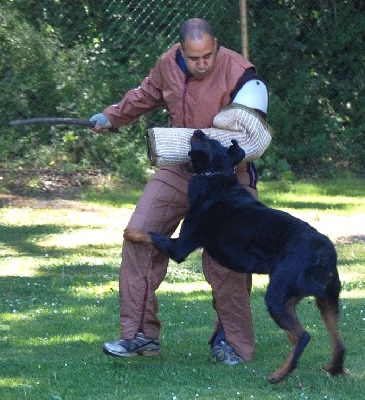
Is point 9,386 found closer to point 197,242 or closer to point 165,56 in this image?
point 197,242

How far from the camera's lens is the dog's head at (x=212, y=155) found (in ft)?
18.2

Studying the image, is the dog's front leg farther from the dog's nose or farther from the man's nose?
the man's nose

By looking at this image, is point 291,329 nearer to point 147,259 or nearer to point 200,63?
point 147,259

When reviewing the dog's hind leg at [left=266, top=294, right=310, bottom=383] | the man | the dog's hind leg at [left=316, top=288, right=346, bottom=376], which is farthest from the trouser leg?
the dog's hind leg at [left=316, top=288, right=346, bottom=376]

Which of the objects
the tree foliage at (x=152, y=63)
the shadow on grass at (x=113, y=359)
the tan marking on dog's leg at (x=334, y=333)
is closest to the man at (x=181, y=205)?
the shadow on grass at (x=113, y=359)

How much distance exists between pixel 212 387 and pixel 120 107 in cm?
185

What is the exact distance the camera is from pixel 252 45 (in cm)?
1305

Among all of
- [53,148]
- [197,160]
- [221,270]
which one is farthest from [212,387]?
[53,148]

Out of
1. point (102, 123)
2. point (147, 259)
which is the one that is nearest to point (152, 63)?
point (102, 123)

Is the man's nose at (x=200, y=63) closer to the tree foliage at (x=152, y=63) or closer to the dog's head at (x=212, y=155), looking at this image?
the dog's head at (x=212, y=155)

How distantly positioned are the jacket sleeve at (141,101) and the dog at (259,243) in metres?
0.52

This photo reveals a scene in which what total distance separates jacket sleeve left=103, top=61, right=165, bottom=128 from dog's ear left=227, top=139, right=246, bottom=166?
0.65 metres

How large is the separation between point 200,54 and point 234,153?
59 cm

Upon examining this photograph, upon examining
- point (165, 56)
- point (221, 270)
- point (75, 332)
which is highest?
point (165, 56)
